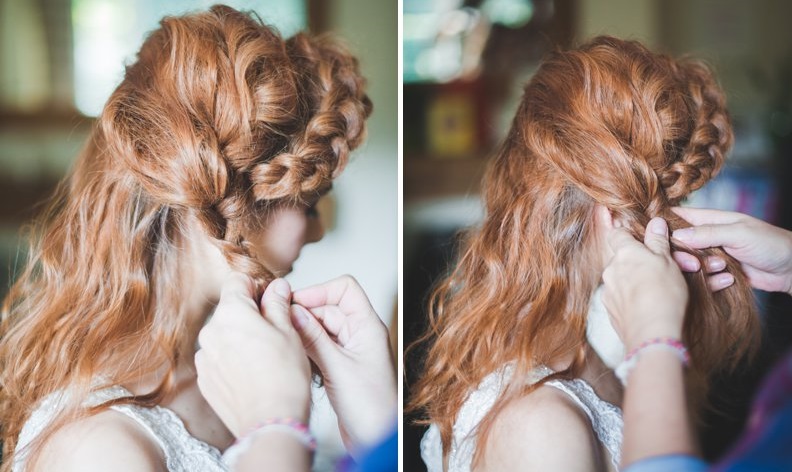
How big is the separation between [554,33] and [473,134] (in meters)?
0.20

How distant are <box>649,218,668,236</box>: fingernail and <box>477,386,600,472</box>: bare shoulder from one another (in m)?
0.27

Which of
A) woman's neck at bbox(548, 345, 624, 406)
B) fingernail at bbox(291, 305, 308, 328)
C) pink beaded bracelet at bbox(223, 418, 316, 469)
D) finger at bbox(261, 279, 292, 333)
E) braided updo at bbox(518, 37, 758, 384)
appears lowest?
pink beaded bracelet at bbox(223, 418, 316, 469)

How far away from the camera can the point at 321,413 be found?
1.08 meters

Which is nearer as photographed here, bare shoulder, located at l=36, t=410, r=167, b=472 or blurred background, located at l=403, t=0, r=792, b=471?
bare shoulder, located at l=36, t=410, r=167, b=472

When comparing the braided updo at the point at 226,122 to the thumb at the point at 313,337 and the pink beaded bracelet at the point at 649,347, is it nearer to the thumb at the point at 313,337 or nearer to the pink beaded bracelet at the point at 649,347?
the thumb at the point at 313,337

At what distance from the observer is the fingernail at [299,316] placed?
1.09 meters

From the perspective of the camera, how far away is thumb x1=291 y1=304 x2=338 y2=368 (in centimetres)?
109

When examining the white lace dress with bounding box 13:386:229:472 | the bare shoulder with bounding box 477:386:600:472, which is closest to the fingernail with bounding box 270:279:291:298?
the white lace dress with bounding box 13:386:229:472

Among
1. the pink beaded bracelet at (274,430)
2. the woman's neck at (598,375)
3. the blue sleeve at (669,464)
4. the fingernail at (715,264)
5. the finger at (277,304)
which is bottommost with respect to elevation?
the blue sleeve at (669,464)

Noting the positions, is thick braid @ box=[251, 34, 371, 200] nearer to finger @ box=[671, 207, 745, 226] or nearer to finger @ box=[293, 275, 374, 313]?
finger @ box=[293, 275, 374, 313]

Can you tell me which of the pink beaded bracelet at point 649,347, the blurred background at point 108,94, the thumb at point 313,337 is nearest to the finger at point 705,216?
the pink beaded bracelet at point 649,347

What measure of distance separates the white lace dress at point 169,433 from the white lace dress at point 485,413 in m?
0.32

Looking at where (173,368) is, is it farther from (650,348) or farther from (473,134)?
(650,348)

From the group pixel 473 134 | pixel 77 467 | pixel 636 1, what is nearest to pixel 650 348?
pixel 473 134
